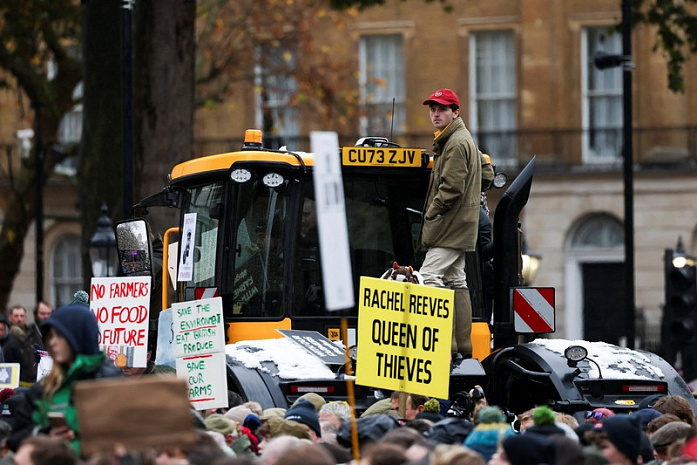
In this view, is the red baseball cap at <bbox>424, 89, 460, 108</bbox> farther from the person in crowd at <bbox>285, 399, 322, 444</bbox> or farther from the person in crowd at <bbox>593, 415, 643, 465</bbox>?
the person in crowd at <bbox>593, 415, 643, 465</bbox>

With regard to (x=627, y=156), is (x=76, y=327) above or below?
below

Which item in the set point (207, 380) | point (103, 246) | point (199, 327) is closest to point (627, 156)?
point (103, 246)

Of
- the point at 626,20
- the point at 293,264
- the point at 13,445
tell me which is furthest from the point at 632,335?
the point at 13,445

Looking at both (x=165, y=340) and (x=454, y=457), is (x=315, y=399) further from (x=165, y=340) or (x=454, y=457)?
(x=454, y=457)

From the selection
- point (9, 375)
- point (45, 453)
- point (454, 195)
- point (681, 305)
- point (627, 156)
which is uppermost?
point (627, 156)

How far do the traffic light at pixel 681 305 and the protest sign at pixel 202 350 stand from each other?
413 inches

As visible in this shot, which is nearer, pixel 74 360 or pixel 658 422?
pixel 74 360

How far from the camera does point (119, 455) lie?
7.11m

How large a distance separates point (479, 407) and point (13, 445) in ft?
11.3

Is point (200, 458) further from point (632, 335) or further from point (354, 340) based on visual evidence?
point (632, 335)

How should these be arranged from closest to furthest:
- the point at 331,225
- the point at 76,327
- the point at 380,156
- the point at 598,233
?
the point at 76,327, the point at 331,225, the point at 380,156, the point at 598,233

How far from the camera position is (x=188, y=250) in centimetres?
1302

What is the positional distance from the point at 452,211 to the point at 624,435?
3.86m

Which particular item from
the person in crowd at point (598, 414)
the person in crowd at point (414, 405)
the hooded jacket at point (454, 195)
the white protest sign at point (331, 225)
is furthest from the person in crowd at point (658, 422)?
the white protest sign at point (331, 225)
